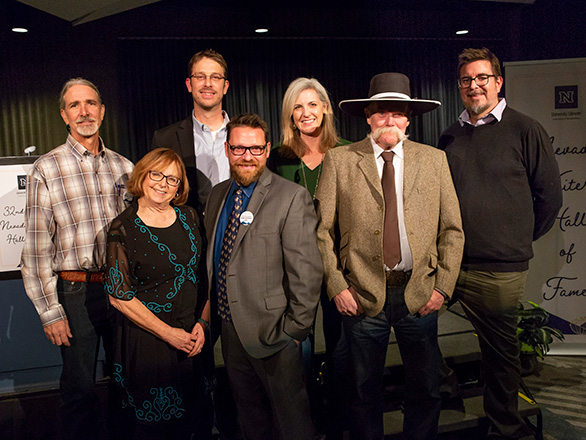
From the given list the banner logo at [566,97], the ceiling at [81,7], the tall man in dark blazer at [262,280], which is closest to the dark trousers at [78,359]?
the tall man in dark blazer at [262,280]

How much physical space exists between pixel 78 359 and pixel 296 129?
1570 mm

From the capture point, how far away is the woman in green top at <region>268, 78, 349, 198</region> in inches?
104

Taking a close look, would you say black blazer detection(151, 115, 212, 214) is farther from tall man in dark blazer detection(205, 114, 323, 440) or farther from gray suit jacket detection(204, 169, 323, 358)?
gray suit jacket detection(204, 169, 323, 358)

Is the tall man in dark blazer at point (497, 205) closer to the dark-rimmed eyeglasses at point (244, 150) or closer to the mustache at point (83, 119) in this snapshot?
the dark-rimmed eyeglasses at point (244, 150)

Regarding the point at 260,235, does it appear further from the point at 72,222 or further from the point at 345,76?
the point at 345,76

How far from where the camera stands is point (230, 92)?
21.3 feet

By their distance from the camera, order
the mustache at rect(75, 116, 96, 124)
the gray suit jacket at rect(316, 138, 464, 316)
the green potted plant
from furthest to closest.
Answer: the green potted plant < the mustache at rect(75, 116, 96, 124) < the gray suit jacket at rect(316, 138, 464, 316)

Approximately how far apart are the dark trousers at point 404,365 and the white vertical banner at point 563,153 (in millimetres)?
2262

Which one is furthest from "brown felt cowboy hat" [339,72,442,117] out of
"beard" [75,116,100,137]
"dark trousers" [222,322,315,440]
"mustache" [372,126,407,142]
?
"beard" [75,116,100,137]

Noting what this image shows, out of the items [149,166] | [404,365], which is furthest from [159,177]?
[404,365]

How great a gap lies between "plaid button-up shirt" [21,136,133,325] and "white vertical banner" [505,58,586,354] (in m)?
3.20

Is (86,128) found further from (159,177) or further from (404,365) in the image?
(404,365)

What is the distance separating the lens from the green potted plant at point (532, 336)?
3721 millimetres

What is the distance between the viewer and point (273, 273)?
211cm
